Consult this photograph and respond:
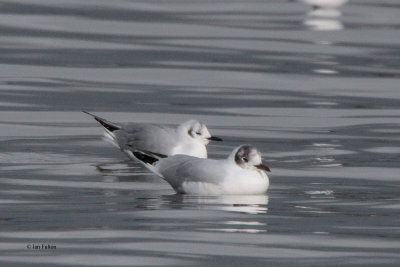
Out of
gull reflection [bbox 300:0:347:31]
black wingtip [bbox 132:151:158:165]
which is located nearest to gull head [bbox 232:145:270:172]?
black wingtip [bbox 132:151:158:165]

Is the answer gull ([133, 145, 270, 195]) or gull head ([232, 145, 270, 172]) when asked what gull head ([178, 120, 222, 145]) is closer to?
gull ([133, 145, 270, 195])

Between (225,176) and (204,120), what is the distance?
5.59m

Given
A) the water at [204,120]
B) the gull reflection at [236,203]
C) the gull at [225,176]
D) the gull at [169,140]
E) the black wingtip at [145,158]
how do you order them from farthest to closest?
the gull at [169,140] → the black wingtip at [145,158] → the gull at [225,176] → the gull reflection at [236,203] → the water at [204,120]

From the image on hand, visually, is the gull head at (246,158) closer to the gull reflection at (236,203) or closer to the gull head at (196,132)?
the gull reflection at (236,203)

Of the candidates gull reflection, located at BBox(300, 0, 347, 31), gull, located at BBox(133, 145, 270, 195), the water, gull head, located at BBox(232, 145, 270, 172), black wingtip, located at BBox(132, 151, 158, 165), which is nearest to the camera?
the water

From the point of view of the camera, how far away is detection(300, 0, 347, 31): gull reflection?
97.0 feet

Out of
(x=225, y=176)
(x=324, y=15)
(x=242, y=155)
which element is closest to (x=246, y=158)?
(x=242, y=155)

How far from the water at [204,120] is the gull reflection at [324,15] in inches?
4.3

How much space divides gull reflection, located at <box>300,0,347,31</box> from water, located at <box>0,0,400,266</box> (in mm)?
108

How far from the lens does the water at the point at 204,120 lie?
1053cm

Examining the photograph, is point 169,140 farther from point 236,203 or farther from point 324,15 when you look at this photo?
point 324,15

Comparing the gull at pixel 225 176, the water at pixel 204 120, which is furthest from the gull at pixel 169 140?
the gull at pixel 225 176

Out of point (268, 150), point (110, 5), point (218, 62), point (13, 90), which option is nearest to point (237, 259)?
point (268, 150)

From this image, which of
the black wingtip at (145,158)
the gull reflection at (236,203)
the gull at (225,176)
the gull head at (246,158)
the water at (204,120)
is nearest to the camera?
the water at (204,120)
